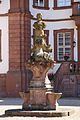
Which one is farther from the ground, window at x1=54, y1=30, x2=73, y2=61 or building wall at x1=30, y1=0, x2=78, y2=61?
building wall at x1=30, y1=0, x2=78, y2=61

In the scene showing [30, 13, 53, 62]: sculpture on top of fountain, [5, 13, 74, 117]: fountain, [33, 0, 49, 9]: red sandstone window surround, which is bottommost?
[5, 13, 74, 117]: fountain

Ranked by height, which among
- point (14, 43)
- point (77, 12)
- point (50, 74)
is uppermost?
point (77, 12)

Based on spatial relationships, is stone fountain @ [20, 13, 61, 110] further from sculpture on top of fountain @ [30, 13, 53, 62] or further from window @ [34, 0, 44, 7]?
window @ [34, 0, 44, 7]

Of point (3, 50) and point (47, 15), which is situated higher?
point (47, 15)

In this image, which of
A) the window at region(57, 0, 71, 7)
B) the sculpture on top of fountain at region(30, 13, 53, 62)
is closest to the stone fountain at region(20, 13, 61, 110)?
the sculpture on top of fountain at region(30, 13, 53, 62)

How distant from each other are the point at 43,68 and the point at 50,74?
578 inches

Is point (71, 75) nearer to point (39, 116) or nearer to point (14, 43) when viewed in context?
point (14, 43)

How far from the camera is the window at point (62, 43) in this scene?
34875 millimetres

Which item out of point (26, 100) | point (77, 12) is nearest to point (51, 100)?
point (26, 100)

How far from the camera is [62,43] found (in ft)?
116

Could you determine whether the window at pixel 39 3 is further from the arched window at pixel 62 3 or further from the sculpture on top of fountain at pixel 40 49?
the sculpture on top of fountain at pixel 40 49

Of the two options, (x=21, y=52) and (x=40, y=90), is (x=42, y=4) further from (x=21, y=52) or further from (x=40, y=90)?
(x=40, y=90)

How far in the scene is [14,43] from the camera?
3247 cm

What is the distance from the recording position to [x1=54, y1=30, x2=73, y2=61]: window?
34875 millimetres
